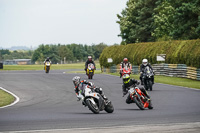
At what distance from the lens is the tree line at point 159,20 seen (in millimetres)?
51812

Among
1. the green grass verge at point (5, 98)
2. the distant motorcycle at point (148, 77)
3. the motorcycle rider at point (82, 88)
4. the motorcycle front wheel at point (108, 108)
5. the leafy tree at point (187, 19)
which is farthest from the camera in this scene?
the leafy tree at point (187, 19)

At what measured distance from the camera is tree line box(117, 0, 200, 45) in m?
51.8

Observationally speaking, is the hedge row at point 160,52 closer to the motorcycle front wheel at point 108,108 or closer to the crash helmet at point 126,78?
the crash helmet at point 126,78

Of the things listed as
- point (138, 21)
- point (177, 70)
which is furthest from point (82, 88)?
point (138, 21)

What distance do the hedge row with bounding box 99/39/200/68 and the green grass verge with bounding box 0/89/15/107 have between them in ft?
56.8

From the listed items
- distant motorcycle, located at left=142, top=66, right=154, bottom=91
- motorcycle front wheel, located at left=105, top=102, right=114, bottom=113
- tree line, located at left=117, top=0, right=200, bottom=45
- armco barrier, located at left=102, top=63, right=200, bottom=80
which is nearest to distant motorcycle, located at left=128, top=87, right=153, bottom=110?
motorcycle front wheel, located at left=105, top=102, right=114, bottom=113

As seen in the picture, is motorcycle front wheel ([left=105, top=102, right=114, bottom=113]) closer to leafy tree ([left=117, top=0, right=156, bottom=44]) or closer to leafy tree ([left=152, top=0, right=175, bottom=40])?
→ leafy tree ([left=152, top=0, right=175, bottom=40])

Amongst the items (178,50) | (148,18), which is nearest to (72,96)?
(178,50)

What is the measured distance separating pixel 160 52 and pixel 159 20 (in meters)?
22.2

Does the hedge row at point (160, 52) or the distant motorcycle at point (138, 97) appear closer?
the distant motorcycle at point (138, 97)

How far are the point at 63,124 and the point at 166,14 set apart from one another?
188 ft

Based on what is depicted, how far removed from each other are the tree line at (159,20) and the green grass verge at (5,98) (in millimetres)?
29963

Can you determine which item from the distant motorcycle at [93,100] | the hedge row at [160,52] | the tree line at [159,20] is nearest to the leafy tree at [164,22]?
the tree line at [159,20]

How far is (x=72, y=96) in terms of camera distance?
72.5 ft
